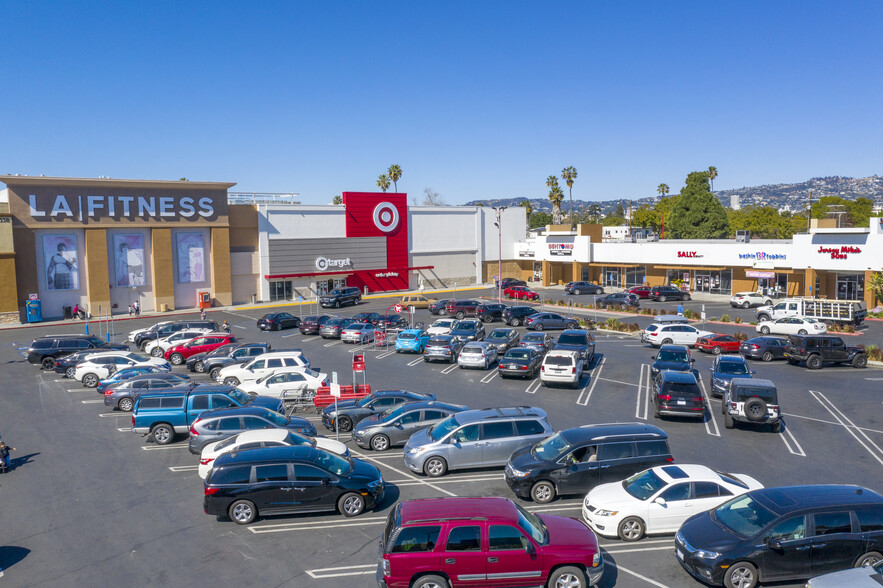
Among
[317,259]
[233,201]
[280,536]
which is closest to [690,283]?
[317,259]

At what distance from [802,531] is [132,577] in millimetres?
10997

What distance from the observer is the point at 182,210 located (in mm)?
54750

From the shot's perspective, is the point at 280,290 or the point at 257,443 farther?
the point at 280,290

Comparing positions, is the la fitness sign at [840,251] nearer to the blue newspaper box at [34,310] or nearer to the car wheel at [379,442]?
the car wheel at [379,442]

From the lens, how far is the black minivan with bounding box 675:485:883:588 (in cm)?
1014

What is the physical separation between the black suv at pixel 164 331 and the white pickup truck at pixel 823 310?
116ft

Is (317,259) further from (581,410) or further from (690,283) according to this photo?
(581,410)

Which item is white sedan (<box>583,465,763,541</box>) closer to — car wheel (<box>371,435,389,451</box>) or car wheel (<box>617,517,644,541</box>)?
car wheel (<box>617,517,644,541</box>)

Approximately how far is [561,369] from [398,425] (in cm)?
921

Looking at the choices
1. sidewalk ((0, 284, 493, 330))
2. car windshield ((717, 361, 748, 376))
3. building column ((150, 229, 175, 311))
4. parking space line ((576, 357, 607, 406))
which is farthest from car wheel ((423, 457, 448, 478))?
building column ((150, 229, 175, 311))

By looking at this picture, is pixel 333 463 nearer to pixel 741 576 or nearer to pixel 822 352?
pixel 741 576

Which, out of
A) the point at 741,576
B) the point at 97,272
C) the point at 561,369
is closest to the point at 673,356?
the point at 561,369

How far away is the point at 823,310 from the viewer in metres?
42.2

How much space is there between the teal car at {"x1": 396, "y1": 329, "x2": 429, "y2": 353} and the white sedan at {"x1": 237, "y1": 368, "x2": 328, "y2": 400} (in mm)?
10103
